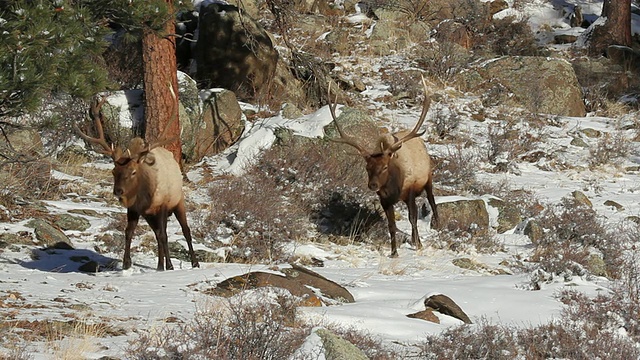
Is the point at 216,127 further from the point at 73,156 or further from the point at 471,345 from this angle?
the point at 471,345

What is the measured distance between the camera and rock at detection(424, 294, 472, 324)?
6758 millimetres

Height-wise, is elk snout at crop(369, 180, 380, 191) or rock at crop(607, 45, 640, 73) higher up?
rock at crop(607, 45, 640, 73)

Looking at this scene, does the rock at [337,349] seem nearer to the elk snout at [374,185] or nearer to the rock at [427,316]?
the rock at [427,316]

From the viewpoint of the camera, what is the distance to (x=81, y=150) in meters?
14.2

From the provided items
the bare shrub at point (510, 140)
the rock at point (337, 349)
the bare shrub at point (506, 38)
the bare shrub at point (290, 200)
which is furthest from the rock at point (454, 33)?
the rock at point (337, 349)

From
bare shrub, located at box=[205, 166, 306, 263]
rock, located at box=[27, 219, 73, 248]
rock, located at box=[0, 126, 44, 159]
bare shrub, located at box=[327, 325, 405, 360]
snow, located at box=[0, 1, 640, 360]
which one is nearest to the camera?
bare shrub, located at box=[327, 325, 405, 360]

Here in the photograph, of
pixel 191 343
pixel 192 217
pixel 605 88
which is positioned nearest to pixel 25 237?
pixel 192 217

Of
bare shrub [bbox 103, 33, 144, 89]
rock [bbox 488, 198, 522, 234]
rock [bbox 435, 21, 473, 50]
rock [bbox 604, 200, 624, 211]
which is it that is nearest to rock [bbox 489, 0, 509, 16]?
rock [bbox 435, 21, 473, 50]

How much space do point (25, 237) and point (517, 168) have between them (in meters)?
9.42

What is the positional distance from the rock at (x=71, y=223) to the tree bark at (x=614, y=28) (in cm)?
1604

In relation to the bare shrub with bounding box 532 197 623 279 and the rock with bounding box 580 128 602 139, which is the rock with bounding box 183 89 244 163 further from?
the rock with bounding box 580 128 602 139

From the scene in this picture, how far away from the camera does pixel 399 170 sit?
1139 centimetres

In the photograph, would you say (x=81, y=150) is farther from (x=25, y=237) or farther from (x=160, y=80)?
(x=25, y=237)

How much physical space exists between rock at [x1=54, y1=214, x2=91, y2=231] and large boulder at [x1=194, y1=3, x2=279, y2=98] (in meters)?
6.55
